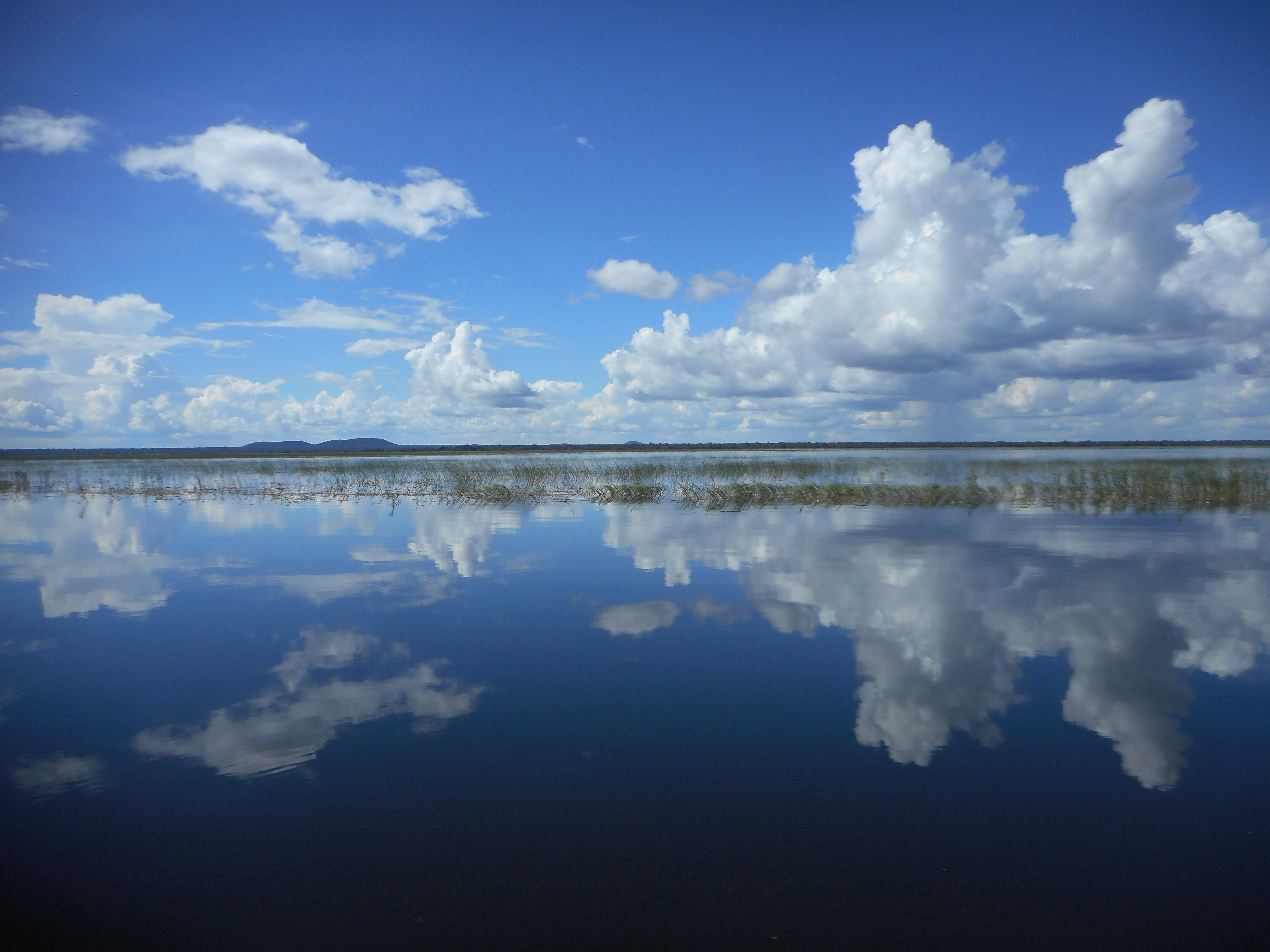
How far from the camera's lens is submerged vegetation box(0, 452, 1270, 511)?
27281mm

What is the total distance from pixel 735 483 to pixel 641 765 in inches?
1055

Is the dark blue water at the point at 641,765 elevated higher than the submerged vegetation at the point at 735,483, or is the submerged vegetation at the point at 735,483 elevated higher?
the submerged vegetation at the point at 735,483

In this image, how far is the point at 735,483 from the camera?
31.8 m

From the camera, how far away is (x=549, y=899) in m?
3.95

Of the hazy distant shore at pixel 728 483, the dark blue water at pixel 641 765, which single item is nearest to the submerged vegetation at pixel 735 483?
the hazy distant shore at pixel 728 483

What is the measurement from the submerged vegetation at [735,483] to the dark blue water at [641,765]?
15.8 meters

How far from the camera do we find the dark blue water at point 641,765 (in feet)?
12.7

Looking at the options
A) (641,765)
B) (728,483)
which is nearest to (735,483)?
(728,483)

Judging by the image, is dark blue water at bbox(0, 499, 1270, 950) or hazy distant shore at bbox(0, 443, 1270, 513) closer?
dark blue water at bbox(0, 499, 1270, 950)

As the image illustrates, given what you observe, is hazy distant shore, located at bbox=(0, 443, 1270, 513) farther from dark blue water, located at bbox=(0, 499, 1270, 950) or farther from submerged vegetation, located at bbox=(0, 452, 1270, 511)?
dark blue water, located at bbox=(0, 499, 1270, 950)

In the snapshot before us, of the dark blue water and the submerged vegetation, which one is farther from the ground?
the submerged vegetation

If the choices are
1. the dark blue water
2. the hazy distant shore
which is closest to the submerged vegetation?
the hazy distant shore

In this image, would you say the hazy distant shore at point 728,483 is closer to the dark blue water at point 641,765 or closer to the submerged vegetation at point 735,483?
the submerged vegetation at point 735,483

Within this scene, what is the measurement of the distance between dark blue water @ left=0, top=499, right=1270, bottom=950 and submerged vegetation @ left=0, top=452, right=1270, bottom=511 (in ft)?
51.9
